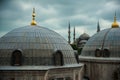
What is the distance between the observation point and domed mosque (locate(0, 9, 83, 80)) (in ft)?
70.7

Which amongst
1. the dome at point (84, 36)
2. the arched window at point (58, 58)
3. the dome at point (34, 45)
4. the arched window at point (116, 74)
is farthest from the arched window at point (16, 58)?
the dome at point (84, 36)

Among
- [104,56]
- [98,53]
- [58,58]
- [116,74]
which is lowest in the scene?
[116,74]

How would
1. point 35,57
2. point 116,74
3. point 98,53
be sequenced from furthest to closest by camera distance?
1. point 98,53
2. point 116,74
3. point 35,57

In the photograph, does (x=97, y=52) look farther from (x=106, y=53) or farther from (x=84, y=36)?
(x=84, y=36)

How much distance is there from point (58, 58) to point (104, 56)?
9.81 metres

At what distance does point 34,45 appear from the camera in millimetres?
23469

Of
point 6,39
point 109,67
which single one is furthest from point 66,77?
point 109,67

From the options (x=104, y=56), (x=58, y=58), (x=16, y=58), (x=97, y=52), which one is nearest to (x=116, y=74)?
(x=104, y=56)

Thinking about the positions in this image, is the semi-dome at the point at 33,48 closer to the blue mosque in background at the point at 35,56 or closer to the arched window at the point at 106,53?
the blue mosque in background at the point at 35,56

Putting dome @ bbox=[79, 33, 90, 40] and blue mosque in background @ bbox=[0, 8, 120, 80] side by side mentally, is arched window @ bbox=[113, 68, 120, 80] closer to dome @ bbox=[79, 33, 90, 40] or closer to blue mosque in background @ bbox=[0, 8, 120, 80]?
blue mosque in background @ bbox=[0, 8, 120, 80]

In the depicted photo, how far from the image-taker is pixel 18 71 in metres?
21.4

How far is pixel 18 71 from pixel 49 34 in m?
5.78

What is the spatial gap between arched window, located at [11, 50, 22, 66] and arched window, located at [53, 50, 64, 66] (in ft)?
10.5

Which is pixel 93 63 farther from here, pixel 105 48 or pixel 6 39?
pixel 6 39
